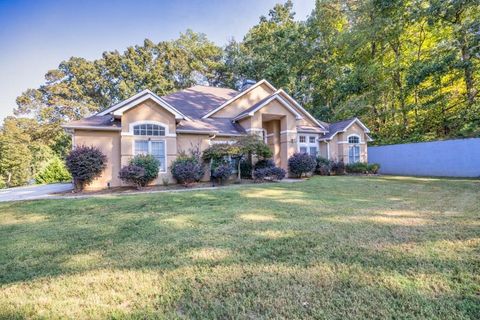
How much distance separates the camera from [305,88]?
2866cm

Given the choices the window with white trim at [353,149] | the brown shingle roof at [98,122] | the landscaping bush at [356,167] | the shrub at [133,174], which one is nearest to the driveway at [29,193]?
the shrub at [133,174]

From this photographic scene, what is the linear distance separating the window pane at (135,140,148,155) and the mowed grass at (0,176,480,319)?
22.7 ft

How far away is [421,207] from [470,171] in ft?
39.9

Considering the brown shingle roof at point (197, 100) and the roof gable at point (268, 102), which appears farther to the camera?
the brown shingle roof at point (197, 100)

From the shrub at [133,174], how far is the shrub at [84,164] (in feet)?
3.86

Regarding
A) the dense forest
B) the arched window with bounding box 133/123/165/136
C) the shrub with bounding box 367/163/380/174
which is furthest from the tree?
the shrub with bounding box 367/163/380/174

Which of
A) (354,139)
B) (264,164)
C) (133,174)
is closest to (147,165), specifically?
(133,174)

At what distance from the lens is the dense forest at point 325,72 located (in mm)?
18562

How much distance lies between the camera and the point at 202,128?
50.8 ft

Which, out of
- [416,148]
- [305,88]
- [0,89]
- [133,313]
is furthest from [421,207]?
[0,89]

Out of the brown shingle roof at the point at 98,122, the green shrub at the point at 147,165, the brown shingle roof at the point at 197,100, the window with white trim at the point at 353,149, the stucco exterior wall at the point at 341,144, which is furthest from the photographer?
the window with white trim at the point at 353,149

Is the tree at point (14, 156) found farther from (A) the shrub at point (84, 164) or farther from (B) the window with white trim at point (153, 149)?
(B) the window with white trim at point (153, 149)

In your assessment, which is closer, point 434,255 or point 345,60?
point 434,255

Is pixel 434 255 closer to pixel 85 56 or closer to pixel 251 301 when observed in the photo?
pixel 251 301
